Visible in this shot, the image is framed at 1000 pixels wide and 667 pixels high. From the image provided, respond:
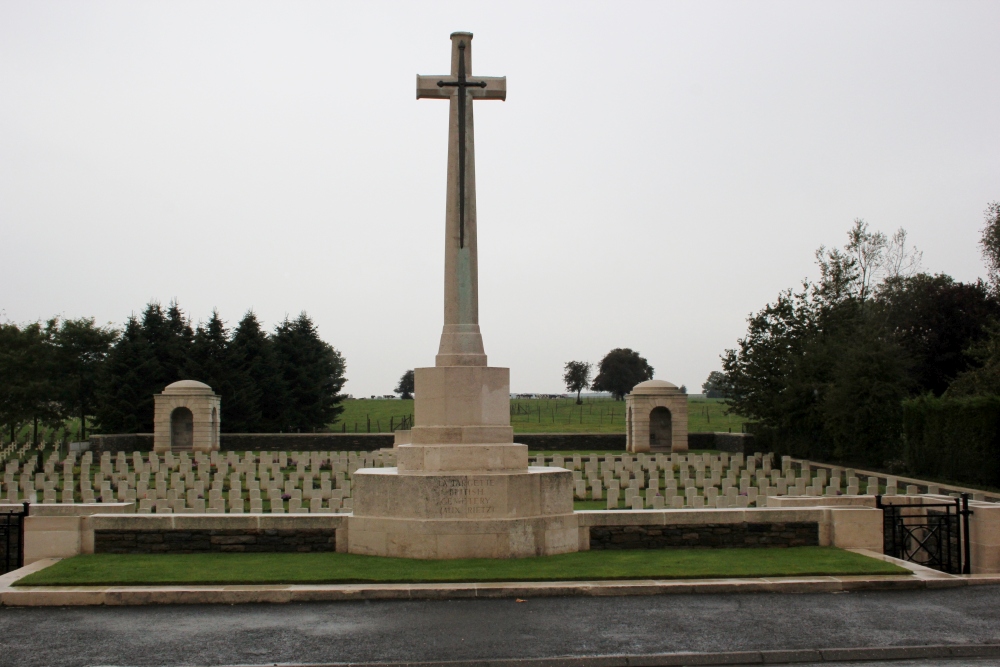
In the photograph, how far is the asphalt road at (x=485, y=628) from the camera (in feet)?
22.3

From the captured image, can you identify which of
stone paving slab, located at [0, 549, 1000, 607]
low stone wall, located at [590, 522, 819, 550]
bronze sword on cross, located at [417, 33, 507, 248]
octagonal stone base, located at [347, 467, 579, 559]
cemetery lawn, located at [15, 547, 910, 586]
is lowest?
stone paving slab, located at [0, 549, 1000, 607]

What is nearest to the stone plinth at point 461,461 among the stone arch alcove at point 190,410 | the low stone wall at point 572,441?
the low stone wall at point 572,441

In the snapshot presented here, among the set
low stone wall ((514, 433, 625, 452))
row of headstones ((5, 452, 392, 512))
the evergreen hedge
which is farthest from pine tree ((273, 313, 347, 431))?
the evergreen hedge

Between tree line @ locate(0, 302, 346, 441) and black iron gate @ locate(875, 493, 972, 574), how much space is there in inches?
1257

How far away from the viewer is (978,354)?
31969 millimetres

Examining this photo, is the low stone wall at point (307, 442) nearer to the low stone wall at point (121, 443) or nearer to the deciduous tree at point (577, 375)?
the low stone wall at point (121, 443)

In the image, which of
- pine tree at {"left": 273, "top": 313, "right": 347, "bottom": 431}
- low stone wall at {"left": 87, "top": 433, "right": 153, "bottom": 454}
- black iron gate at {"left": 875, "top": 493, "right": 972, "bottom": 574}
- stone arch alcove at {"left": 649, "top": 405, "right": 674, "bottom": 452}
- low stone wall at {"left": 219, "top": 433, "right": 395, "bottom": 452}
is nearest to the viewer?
black iron gate at {"left": 875, "top": 493, "right": 972, "bottom": 574}

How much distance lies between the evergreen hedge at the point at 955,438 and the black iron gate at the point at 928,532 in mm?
10827

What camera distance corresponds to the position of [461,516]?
10078 millimetres

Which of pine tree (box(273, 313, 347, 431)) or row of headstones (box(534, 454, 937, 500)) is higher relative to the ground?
pine tree (box(273, 313, 347, 431))

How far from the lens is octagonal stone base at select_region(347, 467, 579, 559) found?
994 centimetres

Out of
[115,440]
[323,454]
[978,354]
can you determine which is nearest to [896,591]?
[323,454]

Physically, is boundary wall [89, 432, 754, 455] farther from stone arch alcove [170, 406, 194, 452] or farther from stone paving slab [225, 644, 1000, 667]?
stone paving slab [225, 644, 1000, 667]

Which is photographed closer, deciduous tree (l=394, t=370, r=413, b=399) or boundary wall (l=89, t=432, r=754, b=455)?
boundary wall (l=89, t=432, r=754, b=455)
